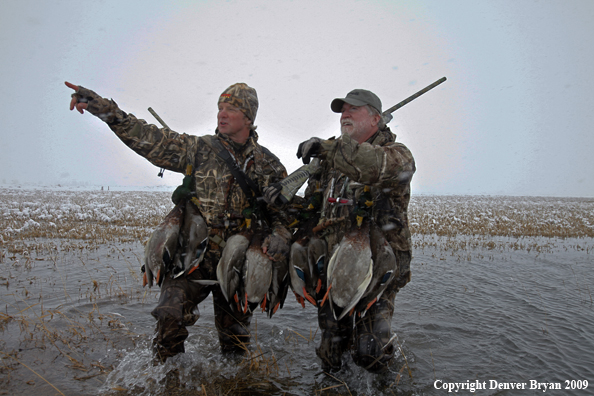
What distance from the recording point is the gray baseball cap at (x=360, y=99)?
3.38m

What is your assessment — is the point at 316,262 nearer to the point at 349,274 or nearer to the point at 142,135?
the point at 349,274

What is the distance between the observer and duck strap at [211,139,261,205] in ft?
12.0

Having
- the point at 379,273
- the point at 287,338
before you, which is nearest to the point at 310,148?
the point at 379,273

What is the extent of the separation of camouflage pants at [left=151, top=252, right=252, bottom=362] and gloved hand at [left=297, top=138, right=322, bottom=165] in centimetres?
153

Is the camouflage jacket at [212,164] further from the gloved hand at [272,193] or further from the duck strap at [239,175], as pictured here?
the gloved hand at [272,193]

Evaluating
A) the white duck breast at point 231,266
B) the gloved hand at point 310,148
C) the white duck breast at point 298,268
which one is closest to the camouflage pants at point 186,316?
the white duck breast at point 231,266

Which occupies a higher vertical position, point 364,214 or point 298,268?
point 364,214

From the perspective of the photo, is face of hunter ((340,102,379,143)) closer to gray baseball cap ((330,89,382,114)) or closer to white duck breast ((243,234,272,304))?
gray baseball cap ((330,89,382,114))

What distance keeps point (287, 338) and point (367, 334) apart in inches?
63.5

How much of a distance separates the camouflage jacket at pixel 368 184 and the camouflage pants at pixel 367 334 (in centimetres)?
37

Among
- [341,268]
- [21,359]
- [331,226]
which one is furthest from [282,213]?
[21,359]

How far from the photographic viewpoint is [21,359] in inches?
138

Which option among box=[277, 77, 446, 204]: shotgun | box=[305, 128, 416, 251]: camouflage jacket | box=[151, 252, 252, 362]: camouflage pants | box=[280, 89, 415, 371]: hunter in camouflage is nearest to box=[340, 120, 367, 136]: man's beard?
box=[280, 89, 415, 371]: hunter in camouflage

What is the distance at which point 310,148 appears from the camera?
2893 millimetres
